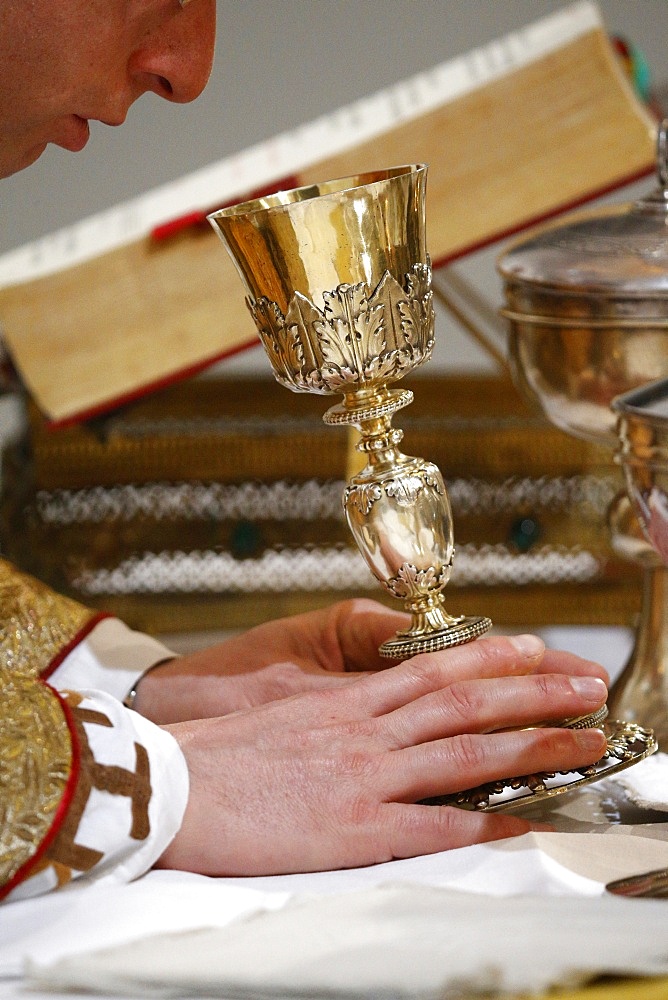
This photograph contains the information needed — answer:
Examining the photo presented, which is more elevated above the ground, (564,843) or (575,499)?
(564,843)

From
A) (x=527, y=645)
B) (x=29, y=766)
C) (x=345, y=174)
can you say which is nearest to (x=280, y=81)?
(x=345, y=174)

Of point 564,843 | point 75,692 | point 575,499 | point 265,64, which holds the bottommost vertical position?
point 575,499

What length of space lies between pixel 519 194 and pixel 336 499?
607mm

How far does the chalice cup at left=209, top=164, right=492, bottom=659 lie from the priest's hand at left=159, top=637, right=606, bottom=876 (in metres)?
0.06

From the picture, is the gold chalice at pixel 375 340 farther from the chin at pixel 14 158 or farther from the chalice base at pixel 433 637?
the chin at pixel 14 158

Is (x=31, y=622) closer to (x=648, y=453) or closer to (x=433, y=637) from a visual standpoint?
(x=433, y=637)

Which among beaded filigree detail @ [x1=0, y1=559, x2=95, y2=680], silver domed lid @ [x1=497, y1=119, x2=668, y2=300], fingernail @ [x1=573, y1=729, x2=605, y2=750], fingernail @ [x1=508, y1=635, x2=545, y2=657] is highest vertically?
silver domed lid @ [x1=497, y1=119, x2=668, y2=300]

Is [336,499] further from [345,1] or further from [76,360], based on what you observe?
[345,1]

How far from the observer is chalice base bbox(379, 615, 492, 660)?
0.72 meters

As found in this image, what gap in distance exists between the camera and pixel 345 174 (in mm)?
1633

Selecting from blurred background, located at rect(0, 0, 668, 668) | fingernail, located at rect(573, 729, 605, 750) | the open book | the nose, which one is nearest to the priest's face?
the nose

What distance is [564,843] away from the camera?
0.62 meters

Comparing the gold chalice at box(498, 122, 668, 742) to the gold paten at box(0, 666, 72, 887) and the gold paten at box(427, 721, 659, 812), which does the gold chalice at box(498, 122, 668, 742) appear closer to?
the gold paten at box(427, 721, 659, 812)

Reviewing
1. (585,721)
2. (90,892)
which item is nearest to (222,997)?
(90,892)
